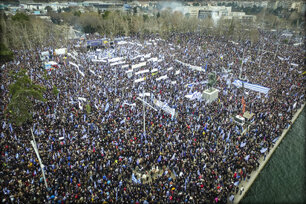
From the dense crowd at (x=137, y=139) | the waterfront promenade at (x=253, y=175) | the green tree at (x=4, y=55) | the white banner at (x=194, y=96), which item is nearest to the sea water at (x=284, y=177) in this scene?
the waterfront promenade at (x=253, y=175)

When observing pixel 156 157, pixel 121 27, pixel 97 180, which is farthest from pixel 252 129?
pixel 121 27

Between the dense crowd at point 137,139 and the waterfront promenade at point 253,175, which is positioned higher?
the dense crowd at point 137,139

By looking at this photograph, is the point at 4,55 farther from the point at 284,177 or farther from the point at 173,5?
the point at 173,5

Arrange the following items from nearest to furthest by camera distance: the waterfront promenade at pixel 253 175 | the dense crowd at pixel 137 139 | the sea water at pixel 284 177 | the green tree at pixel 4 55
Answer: the dense crowd at pixel 137 139
the waterfront promenade at pixel 253 175
the sea water at pixel 284 177
the green tree at pixel 4 55

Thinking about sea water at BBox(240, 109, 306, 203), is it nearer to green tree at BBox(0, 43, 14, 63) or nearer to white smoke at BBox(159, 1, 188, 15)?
A: green tree at BBox(0, 43, 14, 63)

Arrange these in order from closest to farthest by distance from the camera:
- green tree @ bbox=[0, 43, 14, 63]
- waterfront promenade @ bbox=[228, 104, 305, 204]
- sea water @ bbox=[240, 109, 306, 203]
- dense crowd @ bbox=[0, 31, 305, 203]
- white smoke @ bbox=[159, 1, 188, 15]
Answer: dense crowd @ bbox=[0, 31, 305, 203]
waterfront promenade @ bbox=[228, 104, 305, 204]
sea water @ bbox=[240, 109, 306, 203]
green tree @ bbox=[0, 43, 14, 63]
white smoke @ bbox=[159, 1, 188, 15]

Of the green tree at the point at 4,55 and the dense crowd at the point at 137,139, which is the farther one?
the green tree at the point at 4,55

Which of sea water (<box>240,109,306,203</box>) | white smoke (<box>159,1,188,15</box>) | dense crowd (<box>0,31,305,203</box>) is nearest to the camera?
dense crowd (<box>0,31,305,203</box>)

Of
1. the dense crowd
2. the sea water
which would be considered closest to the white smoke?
the dense crowd

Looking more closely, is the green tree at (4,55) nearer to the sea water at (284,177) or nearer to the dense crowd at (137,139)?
the dense crowd at (137,139)
